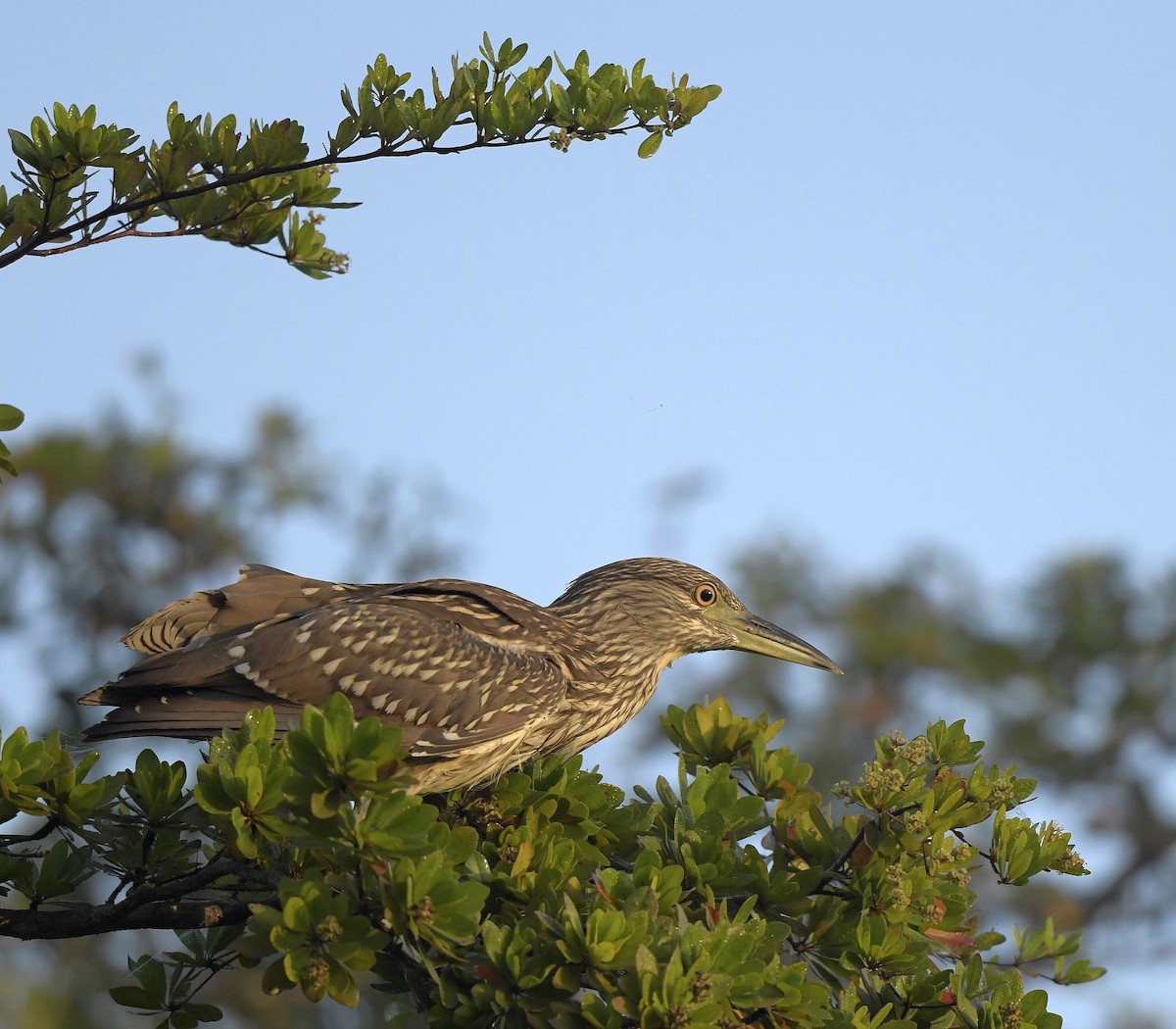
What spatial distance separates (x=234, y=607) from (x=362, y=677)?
51 centimetres

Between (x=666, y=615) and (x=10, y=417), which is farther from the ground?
(x=666, y=615)

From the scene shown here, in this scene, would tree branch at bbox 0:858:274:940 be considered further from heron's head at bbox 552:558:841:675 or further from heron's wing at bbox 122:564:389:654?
heron's head at bbox 552:558:841:675

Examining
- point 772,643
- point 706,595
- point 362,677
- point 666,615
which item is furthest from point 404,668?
point 772,643

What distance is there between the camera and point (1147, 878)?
1324 centimetres

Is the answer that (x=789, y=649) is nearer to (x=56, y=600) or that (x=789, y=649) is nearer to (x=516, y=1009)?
(x=516, y=1009)

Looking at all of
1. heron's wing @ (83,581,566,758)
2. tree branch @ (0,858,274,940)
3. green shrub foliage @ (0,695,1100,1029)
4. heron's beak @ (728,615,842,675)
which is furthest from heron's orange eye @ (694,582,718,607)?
tree branch @ (0,858,274,940)

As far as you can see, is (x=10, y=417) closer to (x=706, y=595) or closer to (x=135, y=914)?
(x=135, y=914)

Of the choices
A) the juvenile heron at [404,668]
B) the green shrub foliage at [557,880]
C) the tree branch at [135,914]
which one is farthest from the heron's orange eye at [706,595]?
the tree branch at [135,914]

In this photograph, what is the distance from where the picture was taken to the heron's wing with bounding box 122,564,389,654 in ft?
14.9

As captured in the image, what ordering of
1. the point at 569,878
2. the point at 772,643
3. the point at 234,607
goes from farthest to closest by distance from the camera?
1. the point at 772,643
2. the point at 234,607
3. the point at 569,878

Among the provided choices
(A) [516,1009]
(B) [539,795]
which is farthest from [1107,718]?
(A) [516,1009]

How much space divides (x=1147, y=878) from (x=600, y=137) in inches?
→ 449

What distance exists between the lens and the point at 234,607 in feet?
15.3

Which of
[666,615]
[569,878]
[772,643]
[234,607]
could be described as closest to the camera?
[569,878]
